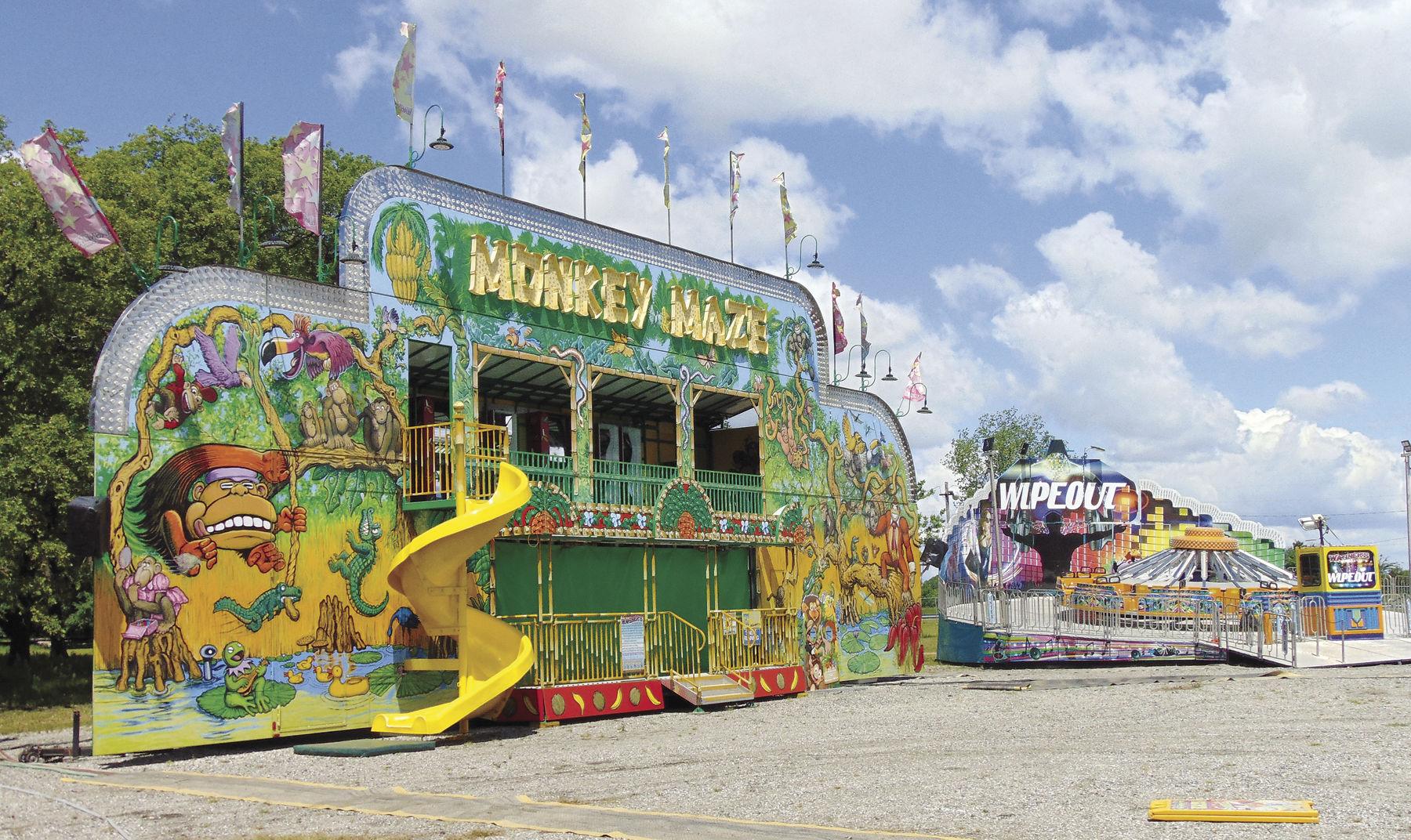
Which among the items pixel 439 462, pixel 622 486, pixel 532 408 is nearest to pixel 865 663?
pixel 622 486

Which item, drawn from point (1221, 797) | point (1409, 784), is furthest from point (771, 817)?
point (1409, 784)

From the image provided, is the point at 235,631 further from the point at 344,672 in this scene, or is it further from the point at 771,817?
the point at 771,817

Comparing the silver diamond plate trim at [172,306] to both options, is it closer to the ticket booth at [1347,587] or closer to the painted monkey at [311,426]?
the painted monkey at [311,426]

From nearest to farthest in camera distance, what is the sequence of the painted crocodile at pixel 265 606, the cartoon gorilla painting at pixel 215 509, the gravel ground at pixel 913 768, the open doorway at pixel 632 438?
the gravel ground at pixel 913 768 < the cartoon gorilla painting at pixel 215 509 < the painted crocodile at pixel 265 606 < the open doorway at pixel 632 438

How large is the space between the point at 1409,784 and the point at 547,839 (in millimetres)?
8191

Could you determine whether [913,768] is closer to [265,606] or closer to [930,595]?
[265,606]

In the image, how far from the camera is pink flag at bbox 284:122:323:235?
65.9 feet

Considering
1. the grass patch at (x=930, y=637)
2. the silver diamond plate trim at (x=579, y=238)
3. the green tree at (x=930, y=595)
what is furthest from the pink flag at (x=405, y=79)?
the green tree at (x=930, y=595)

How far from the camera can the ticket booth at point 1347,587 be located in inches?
1324

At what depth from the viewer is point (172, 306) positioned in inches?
714

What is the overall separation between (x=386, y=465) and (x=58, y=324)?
456 inches

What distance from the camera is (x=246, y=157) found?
35.2m

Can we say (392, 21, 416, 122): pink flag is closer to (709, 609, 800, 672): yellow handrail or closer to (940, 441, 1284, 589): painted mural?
(709, 609, 800, 672): yellow handrail

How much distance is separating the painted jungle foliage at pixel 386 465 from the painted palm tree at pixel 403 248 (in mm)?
30
